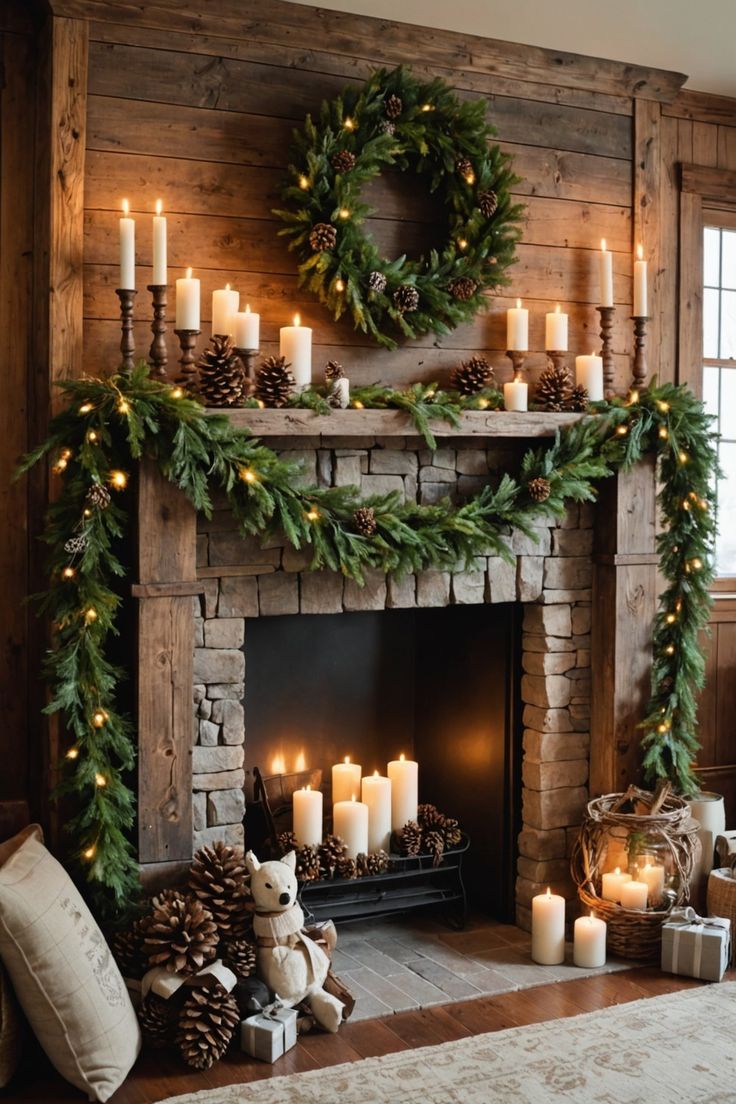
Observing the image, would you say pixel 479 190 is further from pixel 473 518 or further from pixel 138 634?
pixel 138 634

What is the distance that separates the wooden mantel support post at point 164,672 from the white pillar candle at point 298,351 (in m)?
→ 0.51

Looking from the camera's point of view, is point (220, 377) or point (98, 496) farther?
point (220, 377)

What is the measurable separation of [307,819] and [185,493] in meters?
1.13

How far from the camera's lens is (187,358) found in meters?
3.33

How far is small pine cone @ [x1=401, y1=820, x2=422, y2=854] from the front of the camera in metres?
3.86

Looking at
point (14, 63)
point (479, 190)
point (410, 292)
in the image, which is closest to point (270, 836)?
point (410, 292)

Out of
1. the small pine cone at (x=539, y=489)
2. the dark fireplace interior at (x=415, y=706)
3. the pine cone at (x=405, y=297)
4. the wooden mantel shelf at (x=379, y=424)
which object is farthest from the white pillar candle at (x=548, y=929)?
the pine cone at (x=405, y=297)

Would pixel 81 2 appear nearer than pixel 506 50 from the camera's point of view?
Yes

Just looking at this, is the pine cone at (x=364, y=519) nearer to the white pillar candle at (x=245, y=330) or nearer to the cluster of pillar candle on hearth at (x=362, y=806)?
the white pillar candle at (x=245, y=330)

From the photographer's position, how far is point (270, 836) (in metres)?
3.78

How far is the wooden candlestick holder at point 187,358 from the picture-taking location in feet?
10.9

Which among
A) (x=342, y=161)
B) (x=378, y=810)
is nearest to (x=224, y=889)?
(x=378, y=810)

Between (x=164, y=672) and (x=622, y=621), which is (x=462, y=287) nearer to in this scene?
(x=622, y=621)

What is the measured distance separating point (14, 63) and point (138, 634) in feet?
5.59
